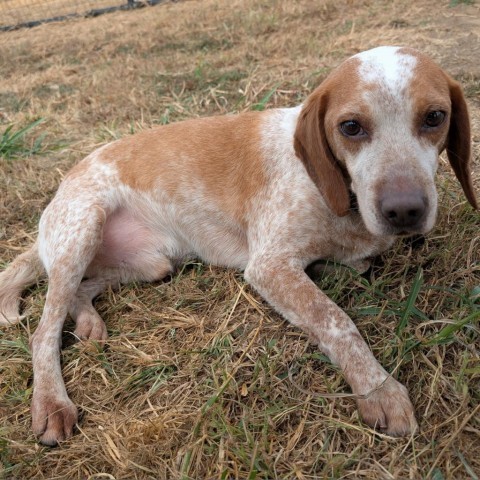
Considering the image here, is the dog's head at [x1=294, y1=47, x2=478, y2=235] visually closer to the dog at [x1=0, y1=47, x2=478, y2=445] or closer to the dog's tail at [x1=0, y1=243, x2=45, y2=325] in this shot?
the dog at [x1=0, y1=47, x2=478, y2=445]

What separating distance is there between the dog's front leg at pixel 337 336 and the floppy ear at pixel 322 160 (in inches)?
Result: 15.7

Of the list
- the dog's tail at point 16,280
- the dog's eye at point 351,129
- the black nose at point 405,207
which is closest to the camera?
the black nose at point 405,207

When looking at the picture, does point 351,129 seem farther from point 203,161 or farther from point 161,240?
point 161,240

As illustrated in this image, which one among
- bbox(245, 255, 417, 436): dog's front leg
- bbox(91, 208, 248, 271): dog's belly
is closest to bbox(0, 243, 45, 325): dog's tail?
bbox(91, 208, 248, 271): dog's belly

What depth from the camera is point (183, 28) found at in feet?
23.2

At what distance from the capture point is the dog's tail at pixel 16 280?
2.88 meters

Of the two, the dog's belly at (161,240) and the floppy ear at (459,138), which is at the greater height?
the floppy ear at (459,138)

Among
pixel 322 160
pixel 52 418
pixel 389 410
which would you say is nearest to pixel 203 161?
pixel 322 160

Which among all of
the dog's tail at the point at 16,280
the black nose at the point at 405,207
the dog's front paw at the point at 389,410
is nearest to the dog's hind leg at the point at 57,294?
the dog's tail at the point at 16,280

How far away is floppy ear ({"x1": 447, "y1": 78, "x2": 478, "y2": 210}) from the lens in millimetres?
2336

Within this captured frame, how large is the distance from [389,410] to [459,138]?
1318 mm

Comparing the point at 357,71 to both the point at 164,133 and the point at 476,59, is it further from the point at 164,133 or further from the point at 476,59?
the point at 476,59

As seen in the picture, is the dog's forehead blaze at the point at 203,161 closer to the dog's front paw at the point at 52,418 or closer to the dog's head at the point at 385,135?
the dog's head at the point at 385,135

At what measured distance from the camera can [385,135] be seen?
214 centimetres
